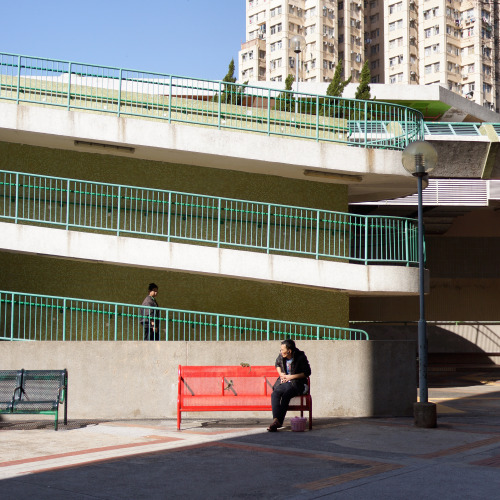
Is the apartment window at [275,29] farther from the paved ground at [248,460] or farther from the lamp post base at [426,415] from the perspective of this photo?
the lamp post base at [426,415]

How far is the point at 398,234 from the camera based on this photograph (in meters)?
18.0

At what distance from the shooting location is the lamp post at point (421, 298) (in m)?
11.7

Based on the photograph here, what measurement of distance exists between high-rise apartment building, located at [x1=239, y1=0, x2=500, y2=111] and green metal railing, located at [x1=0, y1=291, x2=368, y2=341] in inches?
3572

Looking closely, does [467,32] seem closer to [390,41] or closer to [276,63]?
[390,41]

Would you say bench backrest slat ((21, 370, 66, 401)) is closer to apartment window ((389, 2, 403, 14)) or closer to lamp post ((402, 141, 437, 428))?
lamp post ((402, 141, 437, 428))

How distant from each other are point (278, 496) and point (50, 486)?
7.29ft

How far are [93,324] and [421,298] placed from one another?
6.49m

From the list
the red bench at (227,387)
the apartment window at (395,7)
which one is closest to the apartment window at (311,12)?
the apartment window at (395,7)

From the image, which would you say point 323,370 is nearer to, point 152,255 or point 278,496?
point 152,255

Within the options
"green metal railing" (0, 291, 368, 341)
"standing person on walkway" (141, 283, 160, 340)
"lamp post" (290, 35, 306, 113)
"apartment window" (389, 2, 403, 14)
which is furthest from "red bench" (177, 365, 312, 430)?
"apartment window" (389, 2, 403, 14)

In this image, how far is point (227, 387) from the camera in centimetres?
1202

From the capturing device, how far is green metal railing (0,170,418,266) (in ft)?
56.4

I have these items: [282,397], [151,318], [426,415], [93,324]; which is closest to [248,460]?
[282,397]

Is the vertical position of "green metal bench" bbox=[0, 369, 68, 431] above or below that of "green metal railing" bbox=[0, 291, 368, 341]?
below
